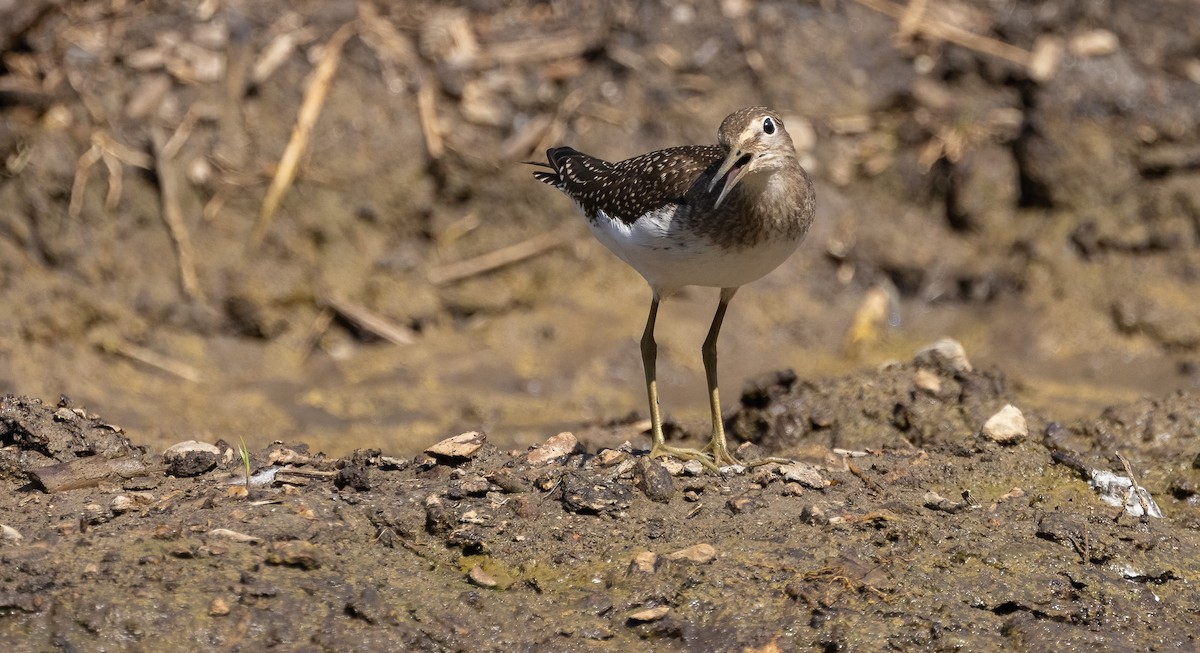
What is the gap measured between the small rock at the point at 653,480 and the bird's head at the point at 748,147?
113 centimetres

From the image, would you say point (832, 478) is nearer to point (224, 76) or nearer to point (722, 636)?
point (722, 636)

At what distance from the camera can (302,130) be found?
31.1ft

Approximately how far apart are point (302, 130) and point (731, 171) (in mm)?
4809

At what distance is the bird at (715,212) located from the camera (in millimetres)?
5648

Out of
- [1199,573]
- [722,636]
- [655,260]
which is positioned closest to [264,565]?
[722,636]

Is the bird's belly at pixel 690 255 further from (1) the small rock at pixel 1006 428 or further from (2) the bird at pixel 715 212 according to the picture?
(1) the small rock at pixel 1006 428

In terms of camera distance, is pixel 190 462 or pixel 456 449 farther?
pixel 456 449

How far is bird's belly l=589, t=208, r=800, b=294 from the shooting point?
18.9 ft

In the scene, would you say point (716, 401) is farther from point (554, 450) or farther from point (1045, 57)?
point (1045, 57)

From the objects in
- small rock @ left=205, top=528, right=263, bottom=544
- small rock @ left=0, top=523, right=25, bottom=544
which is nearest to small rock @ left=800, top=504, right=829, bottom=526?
small rock @ left=205, top=528, right=263, bottom=544

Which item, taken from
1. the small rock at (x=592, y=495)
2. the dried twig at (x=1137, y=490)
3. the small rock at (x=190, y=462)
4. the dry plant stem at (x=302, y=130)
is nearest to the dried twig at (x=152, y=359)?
the dry plant stem at (x=302, y=130)

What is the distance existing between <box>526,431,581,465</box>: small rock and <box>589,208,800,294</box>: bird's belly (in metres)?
0.85

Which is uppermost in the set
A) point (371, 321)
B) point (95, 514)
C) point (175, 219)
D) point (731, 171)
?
point (731, 171)

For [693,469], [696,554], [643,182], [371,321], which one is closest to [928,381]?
[693,469]
